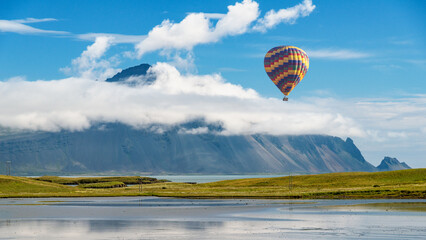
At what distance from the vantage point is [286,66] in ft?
500

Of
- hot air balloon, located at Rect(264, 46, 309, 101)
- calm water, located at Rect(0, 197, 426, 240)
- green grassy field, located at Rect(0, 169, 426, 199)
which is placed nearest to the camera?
calm water, located at Rect(0, 197, 426, 240)

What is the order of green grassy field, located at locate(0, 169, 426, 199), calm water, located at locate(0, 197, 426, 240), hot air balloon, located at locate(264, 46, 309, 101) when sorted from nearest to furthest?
1. calm water, located at locate(0, 197, 426, 240)
2. green grassy field, located at locate(0, 169, 426, 199)
3. hot air balloon, located at locate(264, 46, 309, 101)

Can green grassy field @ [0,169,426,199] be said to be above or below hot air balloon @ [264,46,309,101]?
below

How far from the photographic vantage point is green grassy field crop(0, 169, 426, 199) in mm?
122875

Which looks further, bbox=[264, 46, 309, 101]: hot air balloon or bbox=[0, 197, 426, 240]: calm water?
bbox=[264, 46, 309, 101]: hot air balloon

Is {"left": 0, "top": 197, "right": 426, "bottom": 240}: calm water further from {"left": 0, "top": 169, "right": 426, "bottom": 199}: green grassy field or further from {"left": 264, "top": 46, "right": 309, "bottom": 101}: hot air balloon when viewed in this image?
{"left": 264, "top": 46, "right": 309, "bottom": 101}: hot air balloon

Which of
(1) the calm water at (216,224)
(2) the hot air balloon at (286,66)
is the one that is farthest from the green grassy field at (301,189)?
(1) the calm water at (216,224)

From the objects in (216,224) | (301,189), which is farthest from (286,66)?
(216,224)

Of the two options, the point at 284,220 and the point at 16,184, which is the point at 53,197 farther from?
the point at 284,220

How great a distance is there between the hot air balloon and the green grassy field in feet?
82.0

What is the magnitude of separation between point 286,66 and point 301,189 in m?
30.4

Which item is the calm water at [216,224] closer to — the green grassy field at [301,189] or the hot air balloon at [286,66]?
the green grassy field at [301,189]

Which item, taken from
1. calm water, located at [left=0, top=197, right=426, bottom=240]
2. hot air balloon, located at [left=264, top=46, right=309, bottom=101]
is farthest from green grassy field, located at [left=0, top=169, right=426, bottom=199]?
calm water, located at [left=0, top=197, right=426, bottom=240]

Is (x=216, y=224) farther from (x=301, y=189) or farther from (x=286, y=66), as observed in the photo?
(x=286, y=66)
